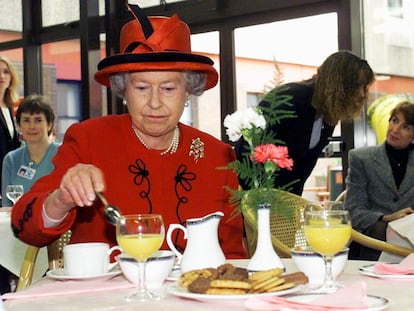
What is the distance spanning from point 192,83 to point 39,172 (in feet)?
9.17

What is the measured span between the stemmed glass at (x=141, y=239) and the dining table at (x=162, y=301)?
0.12 ft

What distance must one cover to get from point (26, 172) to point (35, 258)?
2.81 metres

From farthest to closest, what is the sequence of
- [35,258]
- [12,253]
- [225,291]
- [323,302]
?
[12,253]
[35,258]
[225,291]
[323,302]

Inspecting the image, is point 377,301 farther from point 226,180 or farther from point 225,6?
point 225,6

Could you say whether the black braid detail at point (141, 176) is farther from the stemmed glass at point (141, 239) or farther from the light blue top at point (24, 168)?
the light blue top at point (24, 168)

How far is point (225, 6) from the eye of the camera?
5.63 metres

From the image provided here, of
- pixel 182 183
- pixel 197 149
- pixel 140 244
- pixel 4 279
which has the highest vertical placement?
pixel 197 149

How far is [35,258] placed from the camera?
7.10 ft

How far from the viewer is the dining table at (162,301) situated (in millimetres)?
A: 1391

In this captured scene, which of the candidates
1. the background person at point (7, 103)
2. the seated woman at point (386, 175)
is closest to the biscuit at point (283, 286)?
the seated woman at point (386, 175)

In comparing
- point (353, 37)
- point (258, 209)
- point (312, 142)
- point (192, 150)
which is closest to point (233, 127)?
point (258, 209)

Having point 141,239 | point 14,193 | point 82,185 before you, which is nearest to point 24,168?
point 14,193

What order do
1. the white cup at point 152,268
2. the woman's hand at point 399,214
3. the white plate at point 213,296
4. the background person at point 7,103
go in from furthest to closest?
the background person at point 7,103 < the woman's hand at point 399,214 < the white cup at point 152,268 < the white plate at point 213,296

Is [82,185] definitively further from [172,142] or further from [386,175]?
[386,175]
